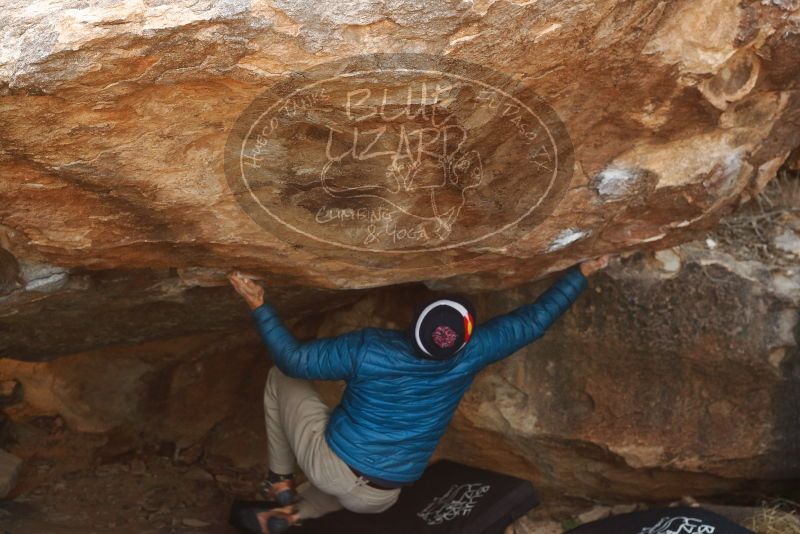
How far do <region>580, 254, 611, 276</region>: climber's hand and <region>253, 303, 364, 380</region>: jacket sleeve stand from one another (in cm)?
83

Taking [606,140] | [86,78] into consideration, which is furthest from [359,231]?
[86,78]

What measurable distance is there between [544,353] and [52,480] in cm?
230

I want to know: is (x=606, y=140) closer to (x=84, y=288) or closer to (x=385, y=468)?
(x=385, y=468)

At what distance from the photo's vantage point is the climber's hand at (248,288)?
2852 mm

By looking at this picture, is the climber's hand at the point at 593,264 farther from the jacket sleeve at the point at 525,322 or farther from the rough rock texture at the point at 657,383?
the rough rock texture at the point at 657,383

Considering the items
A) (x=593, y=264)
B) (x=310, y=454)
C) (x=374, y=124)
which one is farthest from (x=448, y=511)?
(x=374, y=124)

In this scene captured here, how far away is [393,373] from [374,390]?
100mm

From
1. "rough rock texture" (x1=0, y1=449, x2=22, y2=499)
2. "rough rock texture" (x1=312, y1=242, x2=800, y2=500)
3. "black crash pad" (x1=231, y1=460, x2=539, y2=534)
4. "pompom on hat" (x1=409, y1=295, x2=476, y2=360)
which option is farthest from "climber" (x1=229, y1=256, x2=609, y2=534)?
"rough rock texture" (x1=0, y1=449, x2=22, y2=499)

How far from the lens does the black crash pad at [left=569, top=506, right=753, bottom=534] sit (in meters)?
3.15

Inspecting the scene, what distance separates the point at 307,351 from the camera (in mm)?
2879

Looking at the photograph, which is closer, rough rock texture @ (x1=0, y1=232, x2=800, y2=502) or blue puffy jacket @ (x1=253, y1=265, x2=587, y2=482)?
blue puffy jacket @ (x1=253, y1=265, x2=587, y2=482)

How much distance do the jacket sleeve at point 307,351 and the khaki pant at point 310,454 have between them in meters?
0.34

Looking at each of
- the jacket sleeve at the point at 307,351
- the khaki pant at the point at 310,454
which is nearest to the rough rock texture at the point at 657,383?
the khaki pant at the point at 310,454

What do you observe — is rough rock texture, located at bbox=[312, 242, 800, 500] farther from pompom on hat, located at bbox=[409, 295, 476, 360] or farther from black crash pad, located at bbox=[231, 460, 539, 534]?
pompom on hat, located at bbox=[409, 295, 476, 360]
